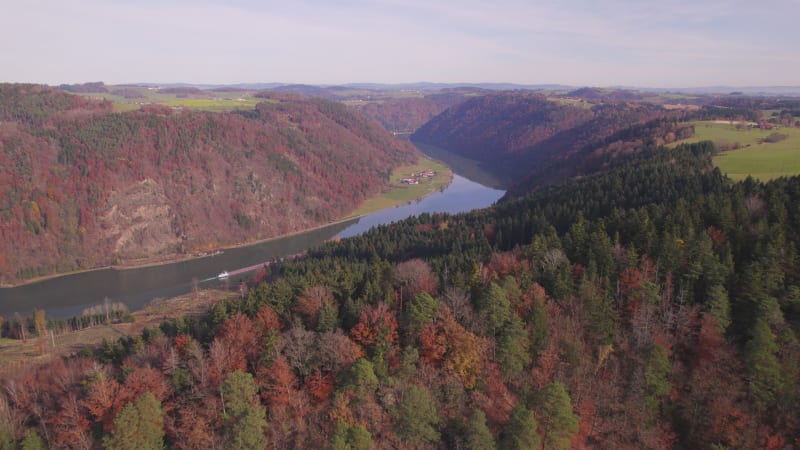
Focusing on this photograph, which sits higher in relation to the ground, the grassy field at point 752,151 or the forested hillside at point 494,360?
the grassy field at point 752,151

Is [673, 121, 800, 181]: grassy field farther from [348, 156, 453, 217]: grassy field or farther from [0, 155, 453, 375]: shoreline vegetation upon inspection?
[348, 156, 453, 217]: grassy field

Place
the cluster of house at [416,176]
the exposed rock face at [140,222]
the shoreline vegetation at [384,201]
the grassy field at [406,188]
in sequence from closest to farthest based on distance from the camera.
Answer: the shoreline vegetation at [384,201] < the exposed rock face at [140,222] < the grassy field at [406,188] < the cluster of house at [416,176]

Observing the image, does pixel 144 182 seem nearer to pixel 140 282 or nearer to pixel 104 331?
pixel 140 282

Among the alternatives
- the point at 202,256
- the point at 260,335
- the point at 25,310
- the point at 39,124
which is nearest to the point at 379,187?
the point at 202,256

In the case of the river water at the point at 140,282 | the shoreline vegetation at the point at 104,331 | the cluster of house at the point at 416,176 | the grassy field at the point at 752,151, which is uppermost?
the grassy field at the point at 752,151

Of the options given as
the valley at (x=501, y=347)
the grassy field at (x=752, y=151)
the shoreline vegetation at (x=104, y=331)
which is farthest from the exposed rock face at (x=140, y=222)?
the grassy field at (x=752, y=151)

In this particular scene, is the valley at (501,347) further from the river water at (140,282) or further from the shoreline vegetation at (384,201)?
the shoreline vegetation at (384,201)

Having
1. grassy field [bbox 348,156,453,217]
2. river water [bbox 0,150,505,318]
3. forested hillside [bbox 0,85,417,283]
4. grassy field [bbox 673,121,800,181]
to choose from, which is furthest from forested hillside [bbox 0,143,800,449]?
grassy field [bbox 348,156,453,217]

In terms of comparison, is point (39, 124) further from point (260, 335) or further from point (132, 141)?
point (260, 335)
